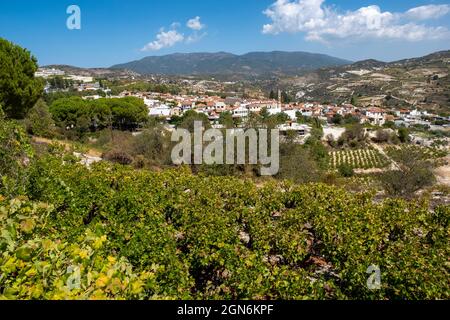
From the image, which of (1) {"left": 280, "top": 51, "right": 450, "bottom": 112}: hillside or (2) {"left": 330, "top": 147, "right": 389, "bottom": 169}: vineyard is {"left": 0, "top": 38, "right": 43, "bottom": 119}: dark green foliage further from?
(1) {"left": 280, "top": 51, "right": 450, "bottom": 112}: hillside

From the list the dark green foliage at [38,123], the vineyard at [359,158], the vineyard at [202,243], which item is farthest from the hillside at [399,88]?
the vineyard at [202,243]

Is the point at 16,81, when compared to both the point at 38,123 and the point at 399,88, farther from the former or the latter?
the point at 399,88

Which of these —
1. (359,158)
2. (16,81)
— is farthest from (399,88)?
(16,81)

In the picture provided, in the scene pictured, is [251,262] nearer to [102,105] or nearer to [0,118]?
[0,118]

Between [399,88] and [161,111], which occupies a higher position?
[399,88]

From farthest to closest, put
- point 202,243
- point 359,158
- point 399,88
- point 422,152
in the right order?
point 399,88 → point 359,158 → point 422,152 → point 202,243
